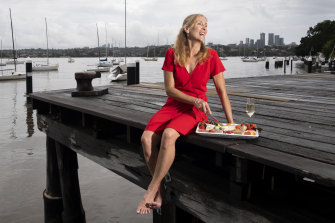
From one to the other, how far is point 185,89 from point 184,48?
1.36 ft

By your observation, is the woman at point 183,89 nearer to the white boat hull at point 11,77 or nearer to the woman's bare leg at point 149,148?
the woman's bare leg at point 149,148

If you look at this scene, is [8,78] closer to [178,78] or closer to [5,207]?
[5,207]

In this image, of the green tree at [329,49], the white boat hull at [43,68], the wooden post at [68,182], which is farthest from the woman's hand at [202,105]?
the white boat hull at [43,68]

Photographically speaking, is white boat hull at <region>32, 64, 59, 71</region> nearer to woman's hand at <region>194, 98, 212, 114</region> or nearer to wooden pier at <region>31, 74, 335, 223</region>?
wooden pier at <region>31, 74, 335, 223</region>

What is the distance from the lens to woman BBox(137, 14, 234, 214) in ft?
11.3

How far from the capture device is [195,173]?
401 cm

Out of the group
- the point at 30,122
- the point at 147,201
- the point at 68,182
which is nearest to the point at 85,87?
the point at 68,182

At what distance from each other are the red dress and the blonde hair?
5 centimetres

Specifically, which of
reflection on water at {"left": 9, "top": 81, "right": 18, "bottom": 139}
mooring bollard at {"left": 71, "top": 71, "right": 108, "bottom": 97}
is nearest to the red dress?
mooring bollard at {"left": 71, "top": 71, "right": 108, "bottom": 97}

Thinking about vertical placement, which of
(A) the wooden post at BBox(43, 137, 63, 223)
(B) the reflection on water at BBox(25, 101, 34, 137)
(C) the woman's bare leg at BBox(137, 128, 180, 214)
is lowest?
(B) the reflection on water at BBox(25, 101, 34, 137)

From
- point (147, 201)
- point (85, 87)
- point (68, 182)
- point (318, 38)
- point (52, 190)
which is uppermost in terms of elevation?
point (318, 38)

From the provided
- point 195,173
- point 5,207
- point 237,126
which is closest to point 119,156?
point 195,173

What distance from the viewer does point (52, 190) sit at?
7840 mm

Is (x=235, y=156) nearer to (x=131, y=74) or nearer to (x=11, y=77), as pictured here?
(x=131, y=74)
